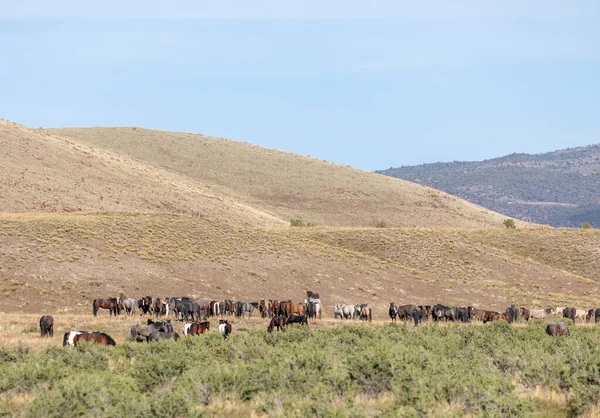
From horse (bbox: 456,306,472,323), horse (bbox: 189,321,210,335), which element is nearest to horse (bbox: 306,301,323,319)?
horse (bbox: 456,306,472,323)

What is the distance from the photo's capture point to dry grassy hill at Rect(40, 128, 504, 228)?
12619cm

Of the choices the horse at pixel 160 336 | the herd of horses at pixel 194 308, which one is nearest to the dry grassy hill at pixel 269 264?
the herd of horses at pixel 194 308

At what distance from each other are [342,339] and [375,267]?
39.8 meters

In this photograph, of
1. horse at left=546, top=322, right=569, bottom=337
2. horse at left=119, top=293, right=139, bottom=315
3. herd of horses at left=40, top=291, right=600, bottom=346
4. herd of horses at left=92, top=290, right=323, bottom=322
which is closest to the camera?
horse at left=546, top=322, right=569, bottom=337

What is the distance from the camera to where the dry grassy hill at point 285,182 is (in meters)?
126

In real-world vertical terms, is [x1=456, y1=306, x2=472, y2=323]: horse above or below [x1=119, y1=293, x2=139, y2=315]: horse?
below

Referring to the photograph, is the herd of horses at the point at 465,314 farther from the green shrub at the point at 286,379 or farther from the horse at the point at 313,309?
the green shrub at the point at 286,379

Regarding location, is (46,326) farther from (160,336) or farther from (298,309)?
(298,309)

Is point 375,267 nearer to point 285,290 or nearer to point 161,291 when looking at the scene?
point 285,290

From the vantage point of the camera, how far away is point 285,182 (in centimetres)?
14325

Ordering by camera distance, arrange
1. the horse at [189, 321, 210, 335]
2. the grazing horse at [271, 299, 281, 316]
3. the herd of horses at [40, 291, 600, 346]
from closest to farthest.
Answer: the horse at [189, 321, 210, 335] < the herd of horses at [40, 291, 600, 346] < the grazing horse at [271, 299, 281, 316]

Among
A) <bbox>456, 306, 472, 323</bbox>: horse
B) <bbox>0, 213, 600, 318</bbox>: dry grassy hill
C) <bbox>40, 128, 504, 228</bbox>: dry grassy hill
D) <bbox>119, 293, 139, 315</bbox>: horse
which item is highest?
<bbox>40, 128, 504, 228</bbox>: dry grassy hill

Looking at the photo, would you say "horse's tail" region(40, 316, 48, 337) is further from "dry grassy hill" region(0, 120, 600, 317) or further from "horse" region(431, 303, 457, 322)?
"horse" region(431, 303, 457, 322)

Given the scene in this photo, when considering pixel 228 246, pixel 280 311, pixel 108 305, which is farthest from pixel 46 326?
pixel 228 246
